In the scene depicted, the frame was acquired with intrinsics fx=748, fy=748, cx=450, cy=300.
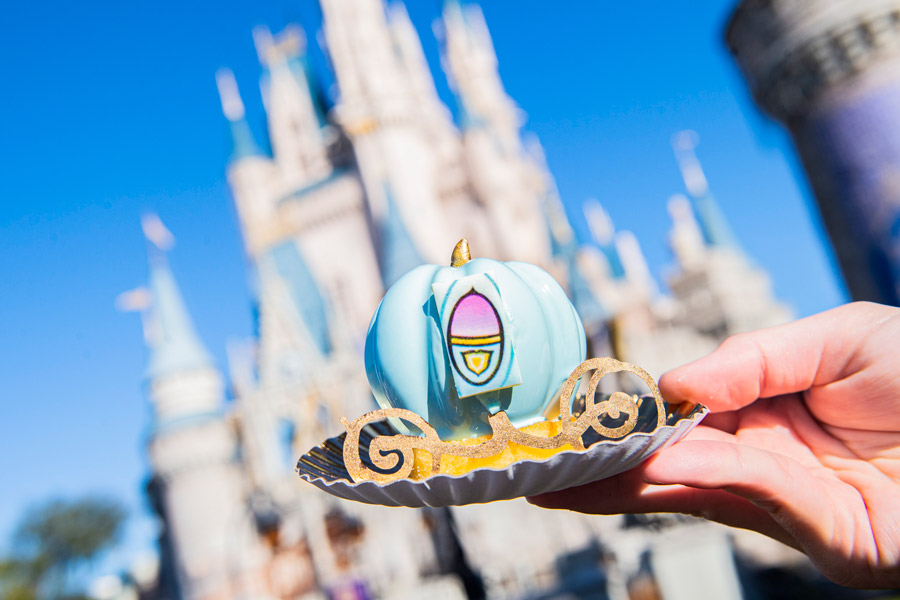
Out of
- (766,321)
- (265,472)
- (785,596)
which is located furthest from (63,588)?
(785,596)

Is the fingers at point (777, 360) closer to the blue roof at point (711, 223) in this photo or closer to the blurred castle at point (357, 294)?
the blurred castle at point (357, 294)

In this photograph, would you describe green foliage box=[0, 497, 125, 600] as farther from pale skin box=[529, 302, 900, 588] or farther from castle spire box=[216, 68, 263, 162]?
pale skin box=[529, 302, 900, 588]

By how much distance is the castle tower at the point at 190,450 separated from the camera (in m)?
19.8

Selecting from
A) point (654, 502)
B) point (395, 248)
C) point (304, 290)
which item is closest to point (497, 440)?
point (654, 502)

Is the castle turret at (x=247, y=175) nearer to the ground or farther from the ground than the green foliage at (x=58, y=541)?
farther from the ground

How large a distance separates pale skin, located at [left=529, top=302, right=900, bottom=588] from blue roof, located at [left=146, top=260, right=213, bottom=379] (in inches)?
829

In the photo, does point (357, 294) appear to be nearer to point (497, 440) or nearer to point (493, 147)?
point (493, 147)

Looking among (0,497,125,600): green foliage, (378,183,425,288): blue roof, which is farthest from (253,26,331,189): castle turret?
(0,497,125,600): green foliage

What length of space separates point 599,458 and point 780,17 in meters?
7.68

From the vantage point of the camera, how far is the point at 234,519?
19672mm

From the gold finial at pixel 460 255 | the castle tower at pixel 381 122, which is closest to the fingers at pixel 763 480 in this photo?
the gold finial at pixel 460 255

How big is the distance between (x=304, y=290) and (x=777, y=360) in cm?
2228

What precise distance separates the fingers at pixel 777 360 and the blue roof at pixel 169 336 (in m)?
21.2

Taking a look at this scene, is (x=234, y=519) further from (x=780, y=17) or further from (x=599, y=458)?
(x=599, y=458)
